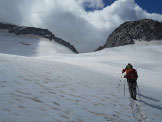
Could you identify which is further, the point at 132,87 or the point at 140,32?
the point at 140,32

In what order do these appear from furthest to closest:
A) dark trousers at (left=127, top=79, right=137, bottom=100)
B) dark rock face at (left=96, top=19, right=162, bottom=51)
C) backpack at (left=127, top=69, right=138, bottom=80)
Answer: dark rock face at (left=96, top=19, right=162, bottom=51)
backpack at (left=127, top=69, right=138, bottom=80)
dark trousers at (left=127, top=79, right=137, bottom=100)

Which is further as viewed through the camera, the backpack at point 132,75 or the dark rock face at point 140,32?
the dark rock face at point 140,32

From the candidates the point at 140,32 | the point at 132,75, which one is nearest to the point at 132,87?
the point at 132,75

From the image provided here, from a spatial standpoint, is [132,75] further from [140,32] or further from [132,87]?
[140,32]

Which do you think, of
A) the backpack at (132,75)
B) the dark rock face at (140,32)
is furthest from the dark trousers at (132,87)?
the dark rock face at (140,32)

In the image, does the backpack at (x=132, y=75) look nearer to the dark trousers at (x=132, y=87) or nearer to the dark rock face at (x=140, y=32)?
the dark trousers at (x=132, y=87)

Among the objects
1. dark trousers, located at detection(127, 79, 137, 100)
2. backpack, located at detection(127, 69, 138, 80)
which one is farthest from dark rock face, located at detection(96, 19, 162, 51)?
dark trousers, located at detection(127, 79, 137, 100)

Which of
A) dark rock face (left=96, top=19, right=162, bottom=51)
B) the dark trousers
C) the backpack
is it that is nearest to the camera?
the dark trousers

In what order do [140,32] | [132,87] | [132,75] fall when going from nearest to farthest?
[132,87], [132,75], [140,32]

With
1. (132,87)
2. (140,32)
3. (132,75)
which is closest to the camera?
(132,87)

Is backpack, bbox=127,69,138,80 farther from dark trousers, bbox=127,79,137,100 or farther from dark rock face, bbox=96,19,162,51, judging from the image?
dark rock face, bbox=96,19,162,51

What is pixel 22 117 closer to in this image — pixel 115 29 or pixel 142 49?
pixel 142 49

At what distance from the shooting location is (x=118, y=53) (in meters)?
49.2

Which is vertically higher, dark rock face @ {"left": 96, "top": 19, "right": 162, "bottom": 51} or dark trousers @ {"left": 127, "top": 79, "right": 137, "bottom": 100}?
dark rock face @ {"left": 96, "top": 19, "right": 162, "bottom": 51}
